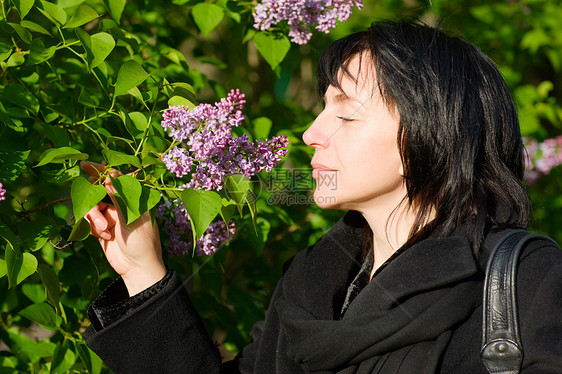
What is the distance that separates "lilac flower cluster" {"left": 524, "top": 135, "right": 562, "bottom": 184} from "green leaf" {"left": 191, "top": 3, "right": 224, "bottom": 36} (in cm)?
179

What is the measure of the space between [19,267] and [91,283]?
1.30 feet

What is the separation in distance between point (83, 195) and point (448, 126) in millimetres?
701

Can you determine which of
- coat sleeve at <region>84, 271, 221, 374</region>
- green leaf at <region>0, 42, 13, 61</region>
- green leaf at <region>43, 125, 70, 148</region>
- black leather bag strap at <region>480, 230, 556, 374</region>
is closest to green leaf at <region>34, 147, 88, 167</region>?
green leaf at <region>43, 125, 70, 148</region>

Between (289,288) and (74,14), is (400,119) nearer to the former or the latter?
(289,288)

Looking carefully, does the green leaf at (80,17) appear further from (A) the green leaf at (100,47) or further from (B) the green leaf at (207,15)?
(B) the green leaf at (207,15)

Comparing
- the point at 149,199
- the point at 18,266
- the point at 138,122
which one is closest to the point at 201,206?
the point at 149,199

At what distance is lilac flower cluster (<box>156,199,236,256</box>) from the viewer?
4.46ft

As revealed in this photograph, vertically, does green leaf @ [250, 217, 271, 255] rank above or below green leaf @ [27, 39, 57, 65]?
below

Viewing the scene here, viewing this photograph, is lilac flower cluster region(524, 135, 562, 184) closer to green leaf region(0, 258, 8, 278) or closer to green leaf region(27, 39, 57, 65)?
green leaf region(27, 39, 57, 65)

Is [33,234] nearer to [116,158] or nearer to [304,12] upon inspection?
[116,158]

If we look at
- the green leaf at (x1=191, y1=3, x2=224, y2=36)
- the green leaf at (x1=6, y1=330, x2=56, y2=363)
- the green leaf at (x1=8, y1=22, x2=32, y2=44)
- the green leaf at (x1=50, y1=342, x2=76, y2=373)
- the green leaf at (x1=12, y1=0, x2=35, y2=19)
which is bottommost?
the green leaf at (x1=6, y1=330, x2=56, y2=363)

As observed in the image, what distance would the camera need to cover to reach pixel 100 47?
121 centimetres

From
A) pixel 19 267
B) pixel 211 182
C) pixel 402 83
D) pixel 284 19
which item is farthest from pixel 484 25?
pixel 19 267

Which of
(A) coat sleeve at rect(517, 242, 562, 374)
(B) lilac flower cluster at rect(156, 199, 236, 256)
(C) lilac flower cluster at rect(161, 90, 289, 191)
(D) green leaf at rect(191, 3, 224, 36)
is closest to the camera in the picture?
(A) coat sleeve at rect(517, 242, 562, 374)
